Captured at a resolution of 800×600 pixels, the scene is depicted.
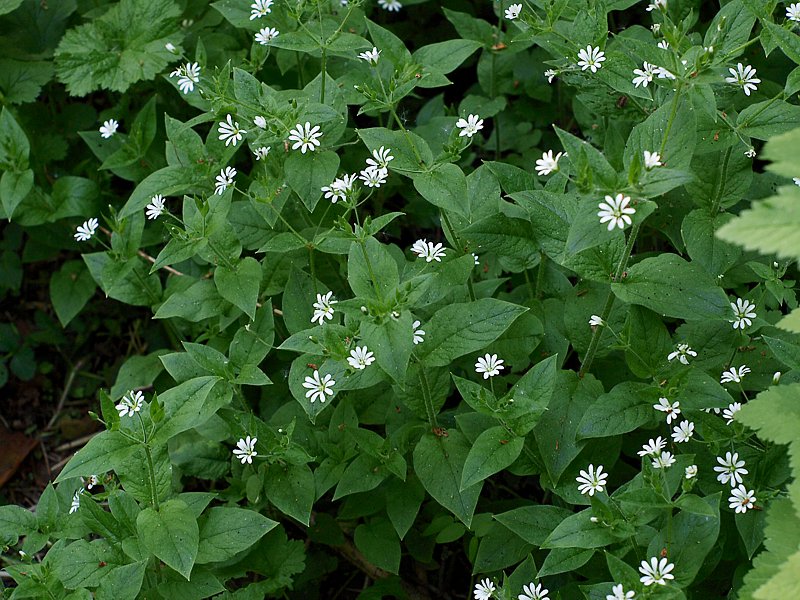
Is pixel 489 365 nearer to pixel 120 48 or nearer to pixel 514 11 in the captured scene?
pixel 514 11

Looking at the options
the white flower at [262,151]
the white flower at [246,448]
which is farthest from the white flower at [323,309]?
the white flower at [262,151]

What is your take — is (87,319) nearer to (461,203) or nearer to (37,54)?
(37,54)

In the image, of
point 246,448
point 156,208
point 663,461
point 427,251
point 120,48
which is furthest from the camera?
point 120,48

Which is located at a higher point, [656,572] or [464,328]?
[464,328]

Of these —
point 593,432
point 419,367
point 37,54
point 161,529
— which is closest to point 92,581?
point 161,529

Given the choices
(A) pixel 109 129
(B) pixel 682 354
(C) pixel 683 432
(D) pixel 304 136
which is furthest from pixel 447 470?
(A) pixel 109 129

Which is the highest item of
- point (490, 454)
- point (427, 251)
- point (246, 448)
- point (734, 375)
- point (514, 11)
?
point (514, 11)

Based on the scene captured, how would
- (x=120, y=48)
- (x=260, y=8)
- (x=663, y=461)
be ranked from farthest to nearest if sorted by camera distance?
(x=120, y=48) → (x=260, y=8) → (x=663, y=461)
